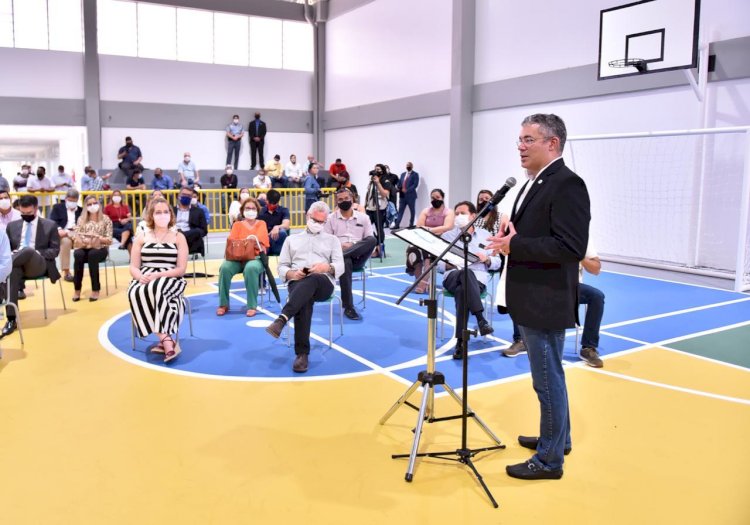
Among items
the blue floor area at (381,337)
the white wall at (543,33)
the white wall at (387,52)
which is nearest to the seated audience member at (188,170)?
the white wall at (387,52)

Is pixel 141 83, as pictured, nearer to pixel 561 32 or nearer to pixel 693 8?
pixel 561 32

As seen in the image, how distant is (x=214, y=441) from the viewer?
4066mm

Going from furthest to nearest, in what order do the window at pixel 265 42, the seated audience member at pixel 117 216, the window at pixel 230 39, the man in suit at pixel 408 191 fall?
the window at pixel 265 42, the window at pixel 230 39, the man in suit at pixel 408 191, the seated audience member at pixel 117 216

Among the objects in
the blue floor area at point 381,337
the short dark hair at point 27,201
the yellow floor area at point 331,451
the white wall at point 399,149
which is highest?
the white wall at point 399,149

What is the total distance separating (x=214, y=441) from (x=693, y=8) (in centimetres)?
968

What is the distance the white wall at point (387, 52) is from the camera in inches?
654

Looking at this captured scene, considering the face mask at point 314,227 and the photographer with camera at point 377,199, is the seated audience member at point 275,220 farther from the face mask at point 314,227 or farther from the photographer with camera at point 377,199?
the photographer with camera at point 377,199

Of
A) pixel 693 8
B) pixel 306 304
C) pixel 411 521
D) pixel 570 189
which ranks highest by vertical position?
pixel 693 8

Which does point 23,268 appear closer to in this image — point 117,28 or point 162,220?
point 162,220

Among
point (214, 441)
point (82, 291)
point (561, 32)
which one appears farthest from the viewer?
point (561, 32)

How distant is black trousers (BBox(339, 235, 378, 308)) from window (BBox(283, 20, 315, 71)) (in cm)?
1540

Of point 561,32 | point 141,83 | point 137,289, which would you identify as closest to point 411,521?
point 137,289

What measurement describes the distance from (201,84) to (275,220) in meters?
12.8

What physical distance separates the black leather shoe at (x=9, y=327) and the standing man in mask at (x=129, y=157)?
Answer: 12231mm
